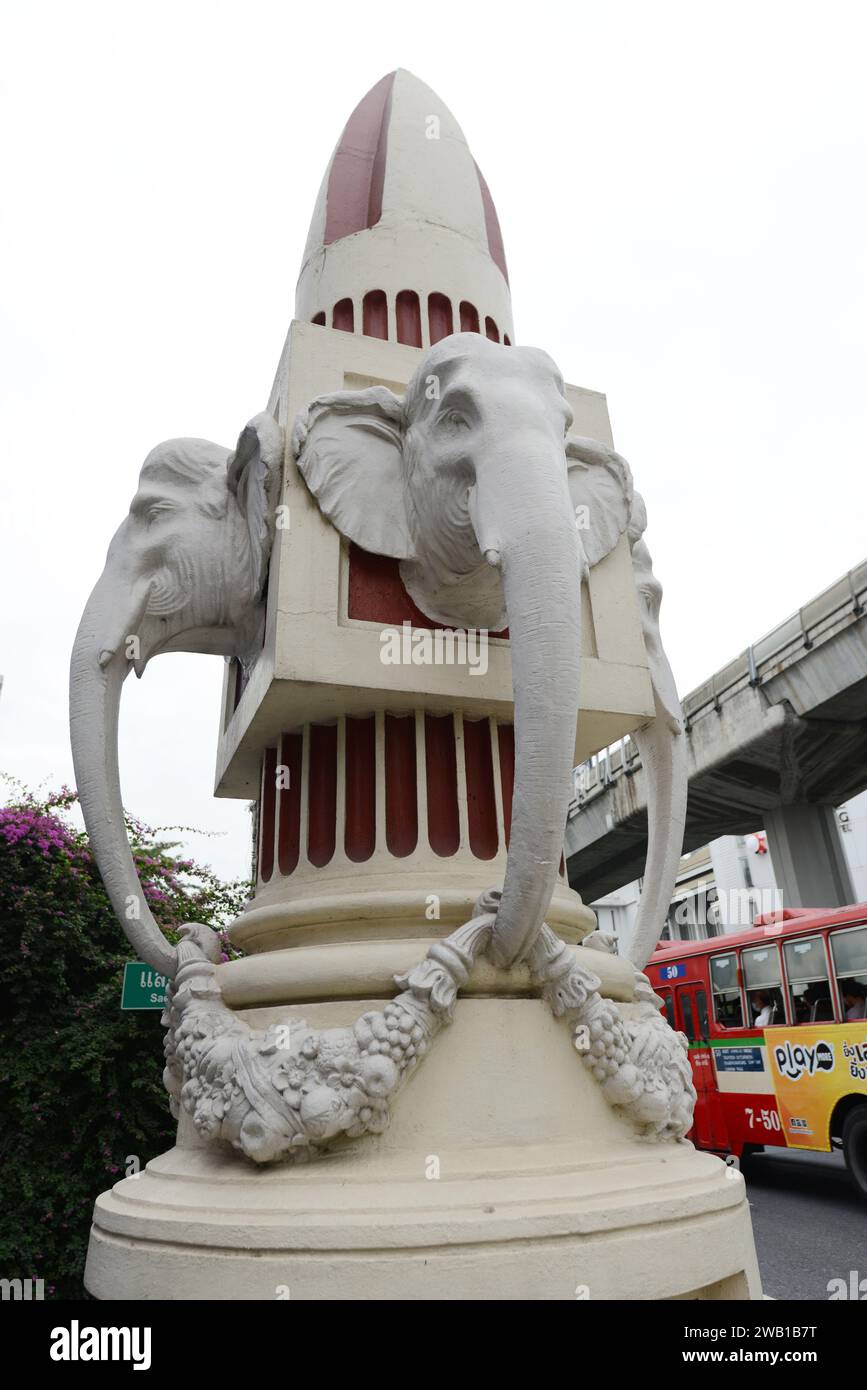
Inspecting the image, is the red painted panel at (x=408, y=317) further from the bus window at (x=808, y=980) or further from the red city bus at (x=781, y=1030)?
the bus window at (x=808, y=980)

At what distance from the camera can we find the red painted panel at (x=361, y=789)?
309 cm

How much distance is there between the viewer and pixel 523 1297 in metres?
2.11

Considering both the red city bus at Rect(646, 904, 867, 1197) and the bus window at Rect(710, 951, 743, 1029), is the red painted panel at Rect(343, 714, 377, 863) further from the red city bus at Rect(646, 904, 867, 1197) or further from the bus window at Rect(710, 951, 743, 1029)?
the bus window at Rect(710, 951, 743, 1029)

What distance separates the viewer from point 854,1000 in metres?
9.33

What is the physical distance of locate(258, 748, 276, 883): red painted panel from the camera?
3.40 meters

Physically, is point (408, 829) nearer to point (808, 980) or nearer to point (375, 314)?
point (375, 314)

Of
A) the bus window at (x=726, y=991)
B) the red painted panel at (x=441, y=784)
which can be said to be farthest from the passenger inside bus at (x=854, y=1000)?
the red painted panel at (x=441, y=784)

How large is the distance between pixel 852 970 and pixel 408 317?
27.3 feet

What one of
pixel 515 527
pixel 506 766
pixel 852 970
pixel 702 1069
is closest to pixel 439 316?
pixel 515 527

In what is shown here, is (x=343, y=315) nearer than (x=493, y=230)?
Yes

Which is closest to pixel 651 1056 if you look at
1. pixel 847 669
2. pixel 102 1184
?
pixel 102 1184

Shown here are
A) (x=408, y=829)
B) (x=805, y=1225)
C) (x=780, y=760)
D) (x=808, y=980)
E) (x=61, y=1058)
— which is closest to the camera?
(x=408, y=829)
